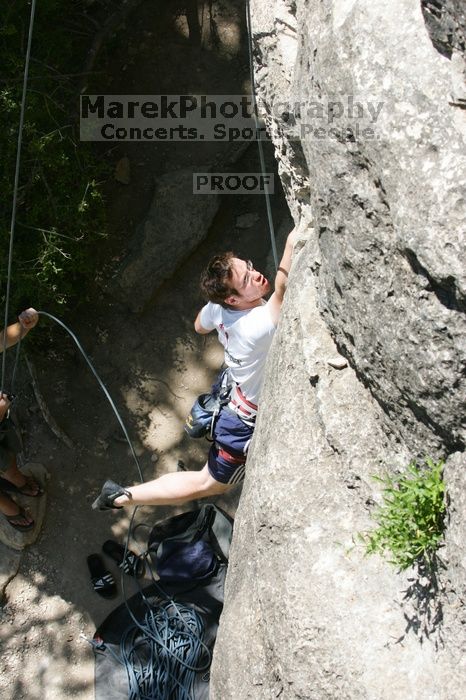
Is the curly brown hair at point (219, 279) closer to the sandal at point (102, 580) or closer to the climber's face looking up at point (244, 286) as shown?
the climber's face looking up at point (244, 286)

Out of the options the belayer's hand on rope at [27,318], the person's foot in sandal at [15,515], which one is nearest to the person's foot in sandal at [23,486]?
the person's foot in sandal at [15,515]

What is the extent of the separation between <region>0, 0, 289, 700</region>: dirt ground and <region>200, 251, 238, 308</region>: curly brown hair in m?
1.80

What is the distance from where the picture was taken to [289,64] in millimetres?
3111

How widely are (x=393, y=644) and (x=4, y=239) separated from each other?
3.21 meters

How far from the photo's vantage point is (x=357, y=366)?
2.51m

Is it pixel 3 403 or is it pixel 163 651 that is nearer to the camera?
pixel 3 403

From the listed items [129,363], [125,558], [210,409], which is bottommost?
[125,558]

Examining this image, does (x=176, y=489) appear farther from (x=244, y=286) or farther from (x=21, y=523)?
(x=21, y=523)

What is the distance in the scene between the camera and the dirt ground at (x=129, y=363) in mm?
4891

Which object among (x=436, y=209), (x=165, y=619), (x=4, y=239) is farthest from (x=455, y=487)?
(x=4, y=239)

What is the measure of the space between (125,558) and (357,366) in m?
2.77

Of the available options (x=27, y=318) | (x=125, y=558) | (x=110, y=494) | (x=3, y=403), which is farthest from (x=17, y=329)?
(x=125, y=558)

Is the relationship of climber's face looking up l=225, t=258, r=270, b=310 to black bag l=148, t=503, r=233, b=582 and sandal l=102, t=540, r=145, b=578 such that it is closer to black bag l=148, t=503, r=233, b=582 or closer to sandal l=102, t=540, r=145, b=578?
black bag l=148, t=503, r=233, b=582

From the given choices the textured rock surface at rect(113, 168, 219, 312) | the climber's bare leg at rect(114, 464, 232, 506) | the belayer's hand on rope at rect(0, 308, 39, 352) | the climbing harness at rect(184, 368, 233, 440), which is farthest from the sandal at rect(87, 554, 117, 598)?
the textured rock surface at rect(113, 168, 219, 312)
